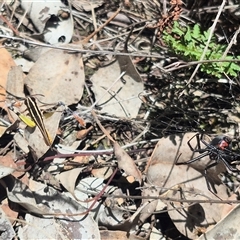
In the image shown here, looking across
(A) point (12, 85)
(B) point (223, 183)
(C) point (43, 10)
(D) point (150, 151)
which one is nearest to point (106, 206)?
(D) point (150, 151)

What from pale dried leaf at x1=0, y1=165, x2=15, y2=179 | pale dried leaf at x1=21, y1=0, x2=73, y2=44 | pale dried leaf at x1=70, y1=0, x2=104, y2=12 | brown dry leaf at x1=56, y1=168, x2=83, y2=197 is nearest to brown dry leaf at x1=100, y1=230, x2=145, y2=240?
brown dry leaf at x1=56, y1=168, x2=83, y2=197

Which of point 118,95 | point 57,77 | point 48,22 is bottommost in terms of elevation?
point 118,95

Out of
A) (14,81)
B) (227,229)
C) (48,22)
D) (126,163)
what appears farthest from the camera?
(48,22)

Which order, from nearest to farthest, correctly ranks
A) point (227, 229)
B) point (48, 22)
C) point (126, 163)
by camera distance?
point (227, 229), point (126, 163), point (48, 22)

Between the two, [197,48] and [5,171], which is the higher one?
[197,48]

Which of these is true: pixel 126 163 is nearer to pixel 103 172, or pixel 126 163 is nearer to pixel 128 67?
pixel 103 172

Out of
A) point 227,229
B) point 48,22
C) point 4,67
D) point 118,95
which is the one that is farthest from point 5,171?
point 227,229

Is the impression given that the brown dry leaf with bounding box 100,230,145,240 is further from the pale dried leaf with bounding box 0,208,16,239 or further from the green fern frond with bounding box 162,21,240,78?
the green fern frond with bounding box 162,21,240,78
